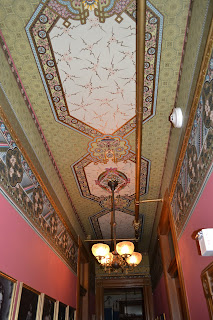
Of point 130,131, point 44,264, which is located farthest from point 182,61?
point 44,264

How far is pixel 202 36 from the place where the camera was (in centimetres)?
251

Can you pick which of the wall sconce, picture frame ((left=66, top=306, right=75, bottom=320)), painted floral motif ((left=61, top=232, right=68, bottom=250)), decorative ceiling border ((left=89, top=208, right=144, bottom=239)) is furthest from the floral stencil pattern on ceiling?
picture frame ((left=66, top=306, right=75, bottom=320))

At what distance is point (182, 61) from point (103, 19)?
1081 mm

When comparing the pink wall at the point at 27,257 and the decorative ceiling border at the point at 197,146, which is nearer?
the decorative ceiling border at the point at 197,146

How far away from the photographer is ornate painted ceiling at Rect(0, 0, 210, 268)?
9.11ft

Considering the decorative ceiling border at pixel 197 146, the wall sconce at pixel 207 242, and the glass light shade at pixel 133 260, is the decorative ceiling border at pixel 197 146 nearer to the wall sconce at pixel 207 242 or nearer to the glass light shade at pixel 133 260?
the wall sconce at pixel 207 242

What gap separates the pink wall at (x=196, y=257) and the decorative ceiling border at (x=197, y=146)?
0.16 metres

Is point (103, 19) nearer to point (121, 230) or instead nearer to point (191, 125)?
point (191, 125)

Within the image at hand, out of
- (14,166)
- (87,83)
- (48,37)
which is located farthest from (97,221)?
(48,37)

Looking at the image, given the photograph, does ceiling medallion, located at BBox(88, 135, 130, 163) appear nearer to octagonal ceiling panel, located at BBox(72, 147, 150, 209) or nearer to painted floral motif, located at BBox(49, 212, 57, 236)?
octagonal ceiling panel, located at BBox(72, 147, 150, 209)

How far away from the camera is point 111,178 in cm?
552

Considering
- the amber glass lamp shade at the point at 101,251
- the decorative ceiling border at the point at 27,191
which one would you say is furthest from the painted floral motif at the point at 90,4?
the amber glass lamp shade at the point at 101,251

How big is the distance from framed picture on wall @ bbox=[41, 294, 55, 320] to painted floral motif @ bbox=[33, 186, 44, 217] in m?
1.34

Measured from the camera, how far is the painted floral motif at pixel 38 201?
4.14m
